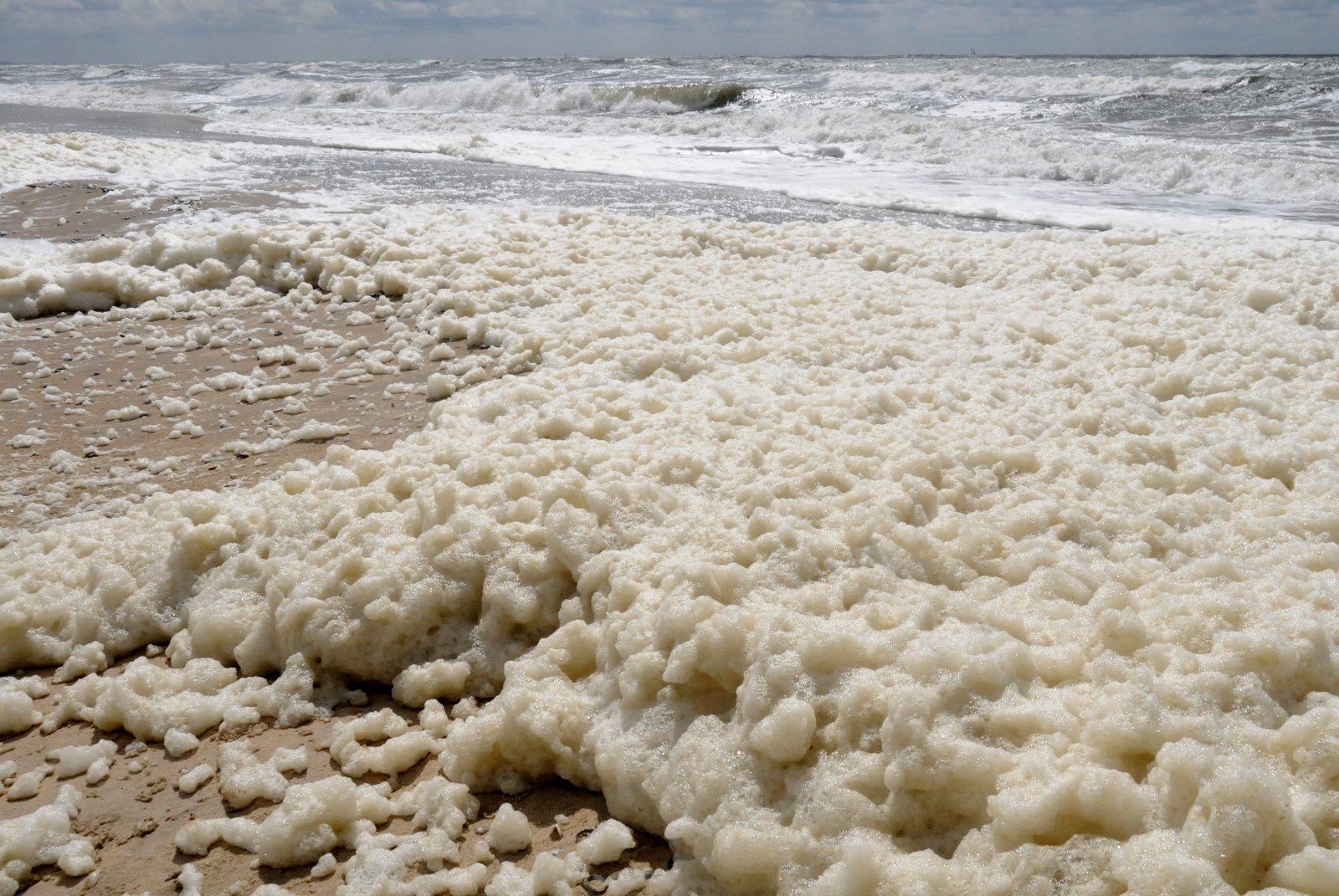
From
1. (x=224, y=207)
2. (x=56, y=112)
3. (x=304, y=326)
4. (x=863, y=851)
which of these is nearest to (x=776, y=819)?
(x=863, y=851)

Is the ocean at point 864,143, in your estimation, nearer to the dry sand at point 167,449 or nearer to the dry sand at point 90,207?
the dry sand at point 90,207

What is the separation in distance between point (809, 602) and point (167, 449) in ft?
10.7

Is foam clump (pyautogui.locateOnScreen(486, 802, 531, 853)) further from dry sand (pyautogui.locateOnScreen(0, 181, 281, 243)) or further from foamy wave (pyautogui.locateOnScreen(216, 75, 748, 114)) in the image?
foamy wave (pyautogui.locateOnScreen(216, 75, 748, 114))

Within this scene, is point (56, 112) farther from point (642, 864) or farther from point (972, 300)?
point (642, 864)

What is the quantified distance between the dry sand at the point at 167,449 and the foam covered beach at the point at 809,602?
0.07m

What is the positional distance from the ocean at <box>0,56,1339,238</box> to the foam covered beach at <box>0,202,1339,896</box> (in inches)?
223

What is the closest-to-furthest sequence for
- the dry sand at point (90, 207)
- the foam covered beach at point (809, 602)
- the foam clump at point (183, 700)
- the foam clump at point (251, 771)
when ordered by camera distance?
the foam covered beach at point (809, 602) → the foam clump at point (251, 771) → the foam clump at point (183, 700) → the dry sand at point (90, 207)

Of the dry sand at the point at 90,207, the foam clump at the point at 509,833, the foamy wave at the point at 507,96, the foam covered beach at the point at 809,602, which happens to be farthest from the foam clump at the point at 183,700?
the foamy wave at the point at 507,96

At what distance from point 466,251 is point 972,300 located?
11.0 feet

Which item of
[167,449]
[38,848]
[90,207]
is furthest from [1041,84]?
[38,848]

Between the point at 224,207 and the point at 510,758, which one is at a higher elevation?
the point at 224,207

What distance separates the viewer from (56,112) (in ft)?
65.9

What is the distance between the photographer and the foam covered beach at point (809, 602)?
193cm

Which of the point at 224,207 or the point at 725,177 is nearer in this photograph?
the point at 224,207
